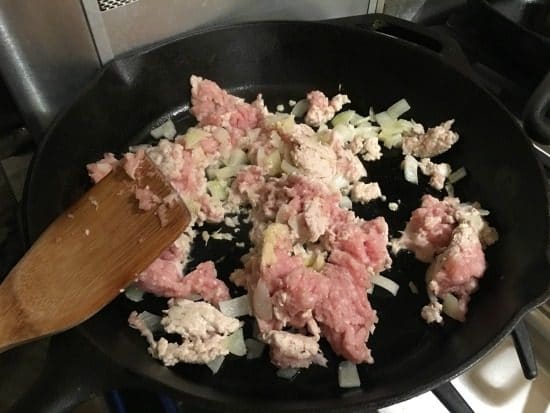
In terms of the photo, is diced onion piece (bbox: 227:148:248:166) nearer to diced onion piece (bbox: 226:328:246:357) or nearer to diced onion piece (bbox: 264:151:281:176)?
diced onion piece (bbox: 264:151:281:176)

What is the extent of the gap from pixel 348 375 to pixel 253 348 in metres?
0.16

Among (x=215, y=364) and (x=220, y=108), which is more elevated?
(x=220, y=108)

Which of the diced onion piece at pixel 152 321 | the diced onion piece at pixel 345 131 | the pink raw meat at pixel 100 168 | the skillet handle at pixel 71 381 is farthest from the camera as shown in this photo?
the diced onion piece at pixel 345 131

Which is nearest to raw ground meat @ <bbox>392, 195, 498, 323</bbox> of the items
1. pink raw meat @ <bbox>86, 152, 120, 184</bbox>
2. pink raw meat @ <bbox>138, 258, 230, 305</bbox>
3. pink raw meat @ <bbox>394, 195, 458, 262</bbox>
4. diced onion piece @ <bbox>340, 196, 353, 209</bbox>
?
pink raw meat @ <bbox>394, 195, 458, 262</bbox>

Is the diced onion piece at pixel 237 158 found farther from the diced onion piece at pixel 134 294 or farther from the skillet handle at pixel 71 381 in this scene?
the skillet handle at pixel 71 381

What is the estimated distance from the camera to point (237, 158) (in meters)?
1.26

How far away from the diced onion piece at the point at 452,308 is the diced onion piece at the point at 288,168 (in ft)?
1.18

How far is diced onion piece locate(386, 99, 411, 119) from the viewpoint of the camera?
1.34 meters

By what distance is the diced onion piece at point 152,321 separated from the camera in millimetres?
1043

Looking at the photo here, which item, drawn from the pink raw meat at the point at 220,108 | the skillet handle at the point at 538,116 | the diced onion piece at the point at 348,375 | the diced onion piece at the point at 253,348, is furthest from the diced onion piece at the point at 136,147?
the skillet handle at the point at 538,116

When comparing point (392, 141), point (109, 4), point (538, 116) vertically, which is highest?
point (109, 4)

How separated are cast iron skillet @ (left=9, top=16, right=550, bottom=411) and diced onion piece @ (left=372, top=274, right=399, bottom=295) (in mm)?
14

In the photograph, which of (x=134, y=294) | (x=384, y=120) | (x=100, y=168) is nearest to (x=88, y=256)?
(x=134, y=294)

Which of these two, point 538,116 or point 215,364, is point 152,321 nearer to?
point 215,364
